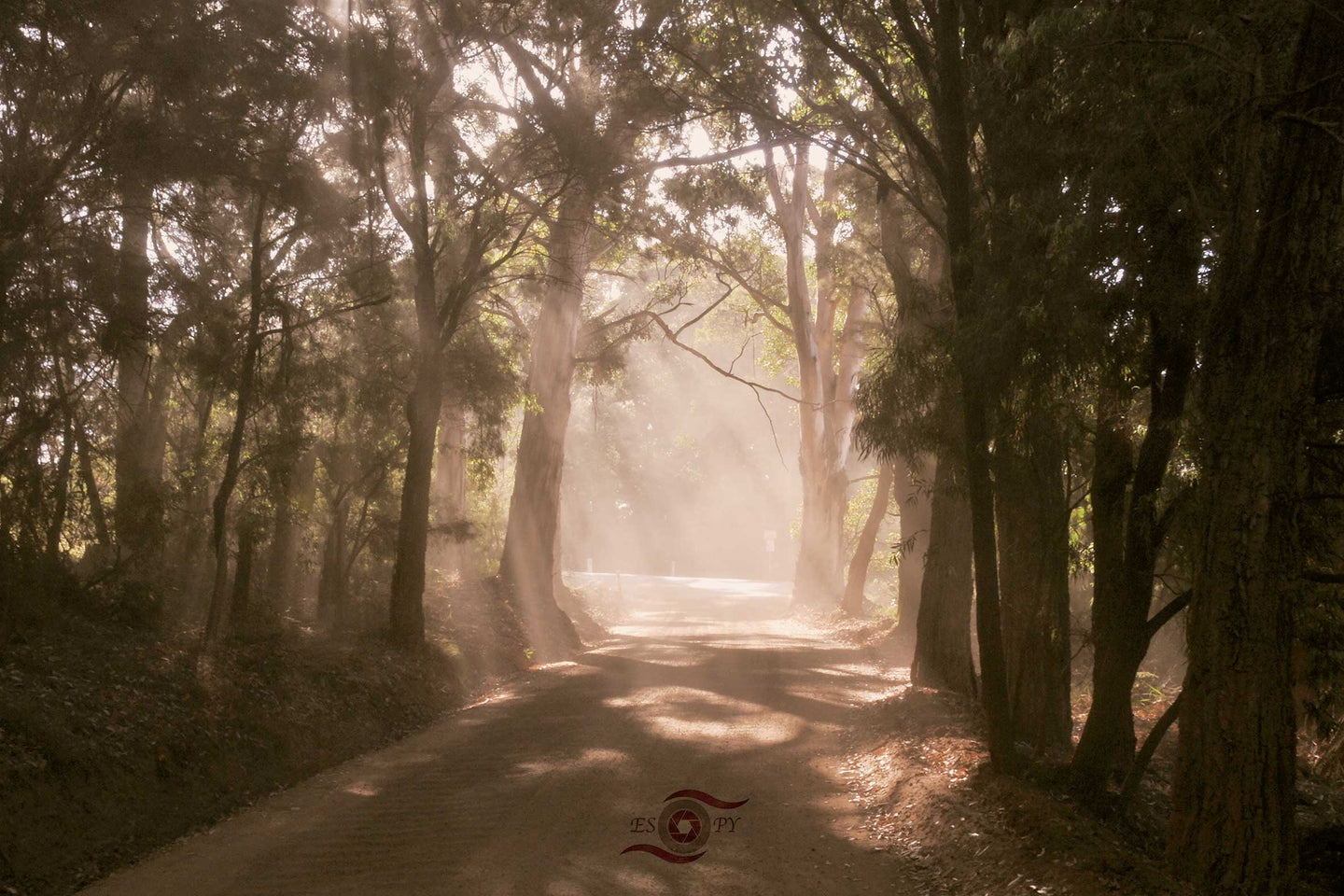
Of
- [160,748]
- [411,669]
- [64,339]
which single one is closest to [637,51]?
[64,339]

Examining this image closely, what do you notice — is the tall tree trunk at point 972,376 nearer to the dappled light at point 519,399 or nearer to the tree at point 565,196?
the dappled light at point 519,399

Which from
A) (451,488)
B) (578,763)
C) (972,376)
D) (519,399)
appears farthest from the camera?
(451,488)

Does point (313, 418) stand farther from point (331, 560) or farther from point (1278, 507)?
point (1278, 507)

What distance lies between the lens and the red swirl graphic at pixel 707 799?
8.34 metres

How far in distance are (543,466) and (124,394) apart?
9.25 metres

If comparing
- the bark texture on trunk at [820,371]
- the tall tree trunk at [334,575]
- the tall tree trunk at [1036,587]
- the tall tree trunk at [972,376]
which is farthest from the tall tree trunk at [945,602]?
the bark texture on trunk at [820,371]

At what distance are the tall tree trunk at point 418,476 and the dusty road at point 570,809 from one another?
1736 millimetres

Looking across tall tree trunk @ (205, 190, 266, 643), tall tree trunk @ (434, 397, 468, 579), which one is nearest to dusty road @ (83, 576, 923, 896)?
tall tree trunk @ (205, 190, 266, 643)

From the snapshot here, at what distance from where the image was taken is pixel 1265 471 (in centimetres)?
572

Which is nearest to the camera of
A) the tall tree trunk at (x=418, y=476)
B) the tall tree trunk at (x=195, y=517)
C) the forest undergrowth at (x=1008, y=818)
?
the forest undergrowth at (x=1008, y=818)

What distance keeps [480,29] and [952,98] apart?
8.57 metres

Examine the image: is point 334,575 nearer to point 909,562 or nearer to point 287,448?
point 287,448

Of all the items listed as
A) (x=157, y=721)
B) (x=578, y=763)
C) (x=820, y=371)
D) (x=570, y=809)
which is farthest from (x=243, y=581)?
(x=820, y=371)

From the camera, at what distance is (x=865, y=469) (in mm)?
51531
